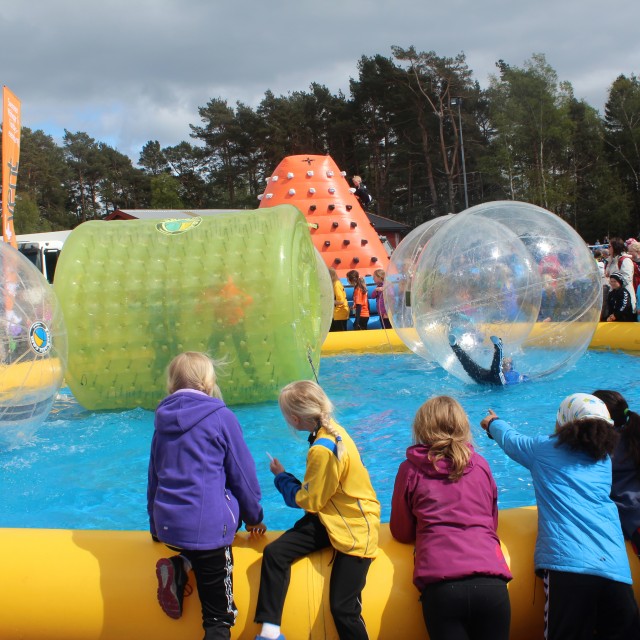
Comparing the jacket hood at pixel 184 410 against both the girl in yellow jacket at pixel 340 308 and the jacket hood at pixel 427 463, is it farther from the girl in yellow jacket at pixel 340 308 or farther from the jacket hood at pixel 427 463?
the girl in yellow jacket at pixel 340 308

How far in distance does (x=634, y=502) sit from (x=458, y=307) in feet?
11.2

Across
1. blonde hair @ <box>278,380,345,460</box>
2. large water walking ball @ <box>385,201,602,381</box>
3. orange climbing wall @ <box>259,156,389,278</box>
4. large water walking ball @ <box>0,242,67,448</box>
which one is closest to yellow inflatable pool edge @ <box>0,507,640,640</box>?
blonde hair @ <box>278,380,345,460</box>

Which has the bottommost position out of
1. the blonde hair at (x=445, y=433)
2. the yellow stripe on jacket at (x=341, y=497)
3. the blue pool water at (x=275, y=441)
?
the blue pool water at (x=275, y=441)

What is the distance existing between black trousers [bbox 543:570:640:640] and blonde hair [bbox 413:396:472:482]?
51 centimetres

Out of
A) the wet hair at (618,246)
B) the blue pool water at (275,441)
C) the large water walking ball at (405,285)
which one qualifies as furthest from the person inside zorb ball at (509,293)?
the wet hair at (618,246)

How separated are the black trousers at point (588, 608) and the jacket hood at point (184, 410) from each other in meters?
1.33

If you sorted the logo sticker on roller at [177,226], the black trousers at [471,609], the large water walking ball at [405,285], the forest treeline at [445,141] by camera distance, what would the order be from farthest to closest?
the forest treeline at [445,141] → the large water walking ball at [405,285] → the logo sticker on roller at [177,226] → the black trousers at [471,609]

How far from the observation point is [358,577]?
2.47 meters

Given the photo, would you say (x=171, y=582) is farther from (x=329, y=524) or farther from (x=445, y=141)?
(x=445, y=141)

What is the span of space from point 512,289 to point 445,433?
3.54 m

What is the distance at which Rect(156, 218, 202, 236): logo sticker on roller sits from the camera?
19.9ft

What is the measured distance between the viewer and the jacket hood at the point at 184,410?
249 cm

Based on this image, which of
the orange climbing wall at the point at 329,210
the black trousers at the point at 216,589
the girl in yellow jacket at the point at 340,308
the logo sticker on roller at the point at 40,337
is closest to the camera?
the black trousers at the point at 216,589

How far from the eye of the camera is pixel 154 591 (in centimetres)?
263
